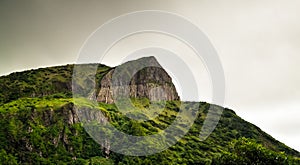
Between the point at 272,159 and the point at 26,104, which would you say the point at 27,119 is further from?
the point at 272,159

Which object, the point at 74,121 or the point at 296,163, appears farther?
the point at 74,121

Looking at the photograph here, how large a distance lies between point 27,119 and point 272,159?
13637 centimetres

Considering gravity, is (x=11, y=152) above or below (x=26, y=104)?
below

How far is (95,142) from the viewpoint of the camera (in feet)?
640

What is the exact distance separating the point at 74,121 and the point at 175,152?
5331 centimetres

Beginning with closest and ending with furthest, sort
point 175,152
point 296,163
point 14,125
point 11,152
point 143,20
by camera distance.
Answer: point 143,20, point 296,163, point 11,152, point 14,125, point 175,152

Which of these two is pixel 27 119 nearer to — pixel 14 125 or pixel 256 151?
pixel 14 125

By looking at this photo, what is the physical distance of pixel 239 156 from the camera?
6184 cm

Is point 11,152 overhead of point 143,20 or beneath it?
beneath

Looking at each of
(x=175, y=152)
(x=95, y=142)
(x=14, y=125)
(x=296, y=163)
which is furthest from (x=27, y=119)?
(x=296, y=163)

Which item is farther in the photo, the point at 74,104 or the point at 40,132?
the point at 74,104

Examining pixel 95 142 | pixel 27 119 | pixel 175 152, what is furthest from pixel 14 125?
pixel 175 152

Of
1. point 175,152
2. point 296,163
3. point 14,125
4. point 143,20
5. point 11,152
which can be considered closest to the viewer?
point 143,20

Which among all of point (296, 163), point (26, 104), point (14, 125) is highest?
point (26, 104)
